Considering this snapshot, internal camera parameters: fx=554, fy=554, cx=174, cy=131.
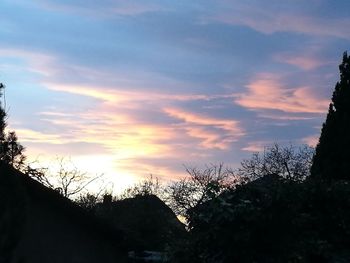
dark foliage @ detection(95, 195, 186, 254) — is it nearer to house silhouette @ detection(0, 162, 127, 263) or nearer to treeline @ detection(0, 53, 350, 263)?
house silhouette @ detection(0, 162, 127, 263)

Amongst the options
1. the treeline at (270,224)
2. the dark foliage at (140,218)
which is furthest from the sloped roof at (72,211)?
the dark foliage at (140,218)

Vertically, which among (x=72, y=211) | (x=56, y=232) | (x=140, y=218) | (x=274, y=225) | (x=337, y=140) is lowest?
(x=274, y=225)

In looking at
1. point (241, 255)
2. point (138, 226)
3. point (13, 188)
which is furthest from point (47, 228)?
point (138, 226)

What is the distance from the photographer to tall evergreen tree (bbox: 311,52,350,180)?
1772cm

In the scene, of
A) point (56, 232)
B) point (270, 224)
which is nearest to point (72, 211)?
point (56, 232)

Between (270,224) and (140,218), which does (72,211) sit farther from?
(140,218)

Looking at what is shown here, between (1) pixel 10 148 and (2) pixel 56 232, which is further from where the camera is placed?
(1) pixel 10 148

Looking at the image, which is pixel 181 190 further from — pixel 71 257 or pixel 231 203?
pixel 231 203

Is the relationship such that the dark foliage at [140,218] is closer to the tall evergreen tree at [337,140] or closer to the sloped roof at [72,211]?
the sloped roof at [72,211]

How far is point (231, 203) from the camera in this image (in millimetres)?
10750

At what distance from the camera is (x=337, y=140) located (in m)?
18.6

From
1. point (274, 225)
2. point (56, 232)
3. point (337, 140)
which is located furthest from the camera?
point (337, 140)

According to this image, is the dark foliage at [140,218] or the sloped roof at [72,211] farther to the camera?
the dark foliage at [140,218]

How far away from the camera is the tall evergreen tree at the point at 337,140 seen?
58.1 ft
